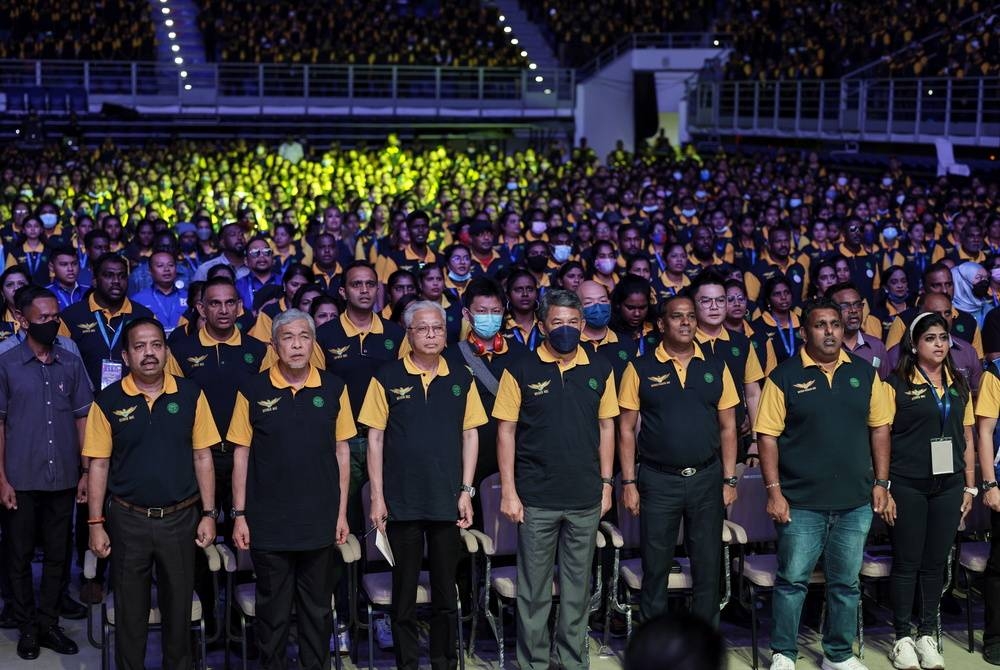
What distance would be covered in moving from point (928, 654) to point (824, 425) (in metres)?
1.35

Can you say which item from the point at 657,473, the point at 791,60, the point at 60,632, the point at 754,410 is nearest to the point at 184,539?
the point at 60,632

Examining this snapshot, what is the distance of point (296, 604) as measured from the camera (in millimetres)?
6461

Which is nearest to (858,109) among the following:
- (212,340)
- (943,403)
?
(943,403)

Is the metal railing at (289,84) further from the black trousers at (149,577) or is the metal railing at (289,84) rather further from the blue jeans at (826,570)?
the blue jeans at (826,570)

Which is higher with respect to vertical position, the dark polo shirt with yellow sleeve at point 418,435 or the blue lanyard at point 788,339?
the blue lanyard at point 788,339

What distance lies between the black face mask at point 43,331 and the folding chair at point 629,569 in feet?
9.45

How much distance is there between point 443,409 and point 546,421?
0.48 metres

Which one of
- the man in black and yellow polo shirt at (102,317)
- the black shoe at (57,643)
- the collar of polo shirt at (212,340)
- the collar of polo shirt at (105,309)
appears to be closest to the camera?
the black shoe at (57,643)

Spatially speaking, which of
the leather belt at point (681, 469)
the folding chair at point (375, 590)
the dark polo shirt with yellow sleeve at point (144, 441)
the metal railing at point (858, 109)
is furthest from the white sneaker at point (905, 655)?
the metal railing at point (858, 109)

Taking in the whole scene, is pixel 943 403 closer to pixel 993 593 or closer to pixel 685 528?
pixel 993 593

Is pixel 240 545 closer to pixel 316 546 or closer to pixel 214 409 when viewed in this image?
pixel 316 546

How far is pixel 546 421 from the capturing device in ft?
21.4

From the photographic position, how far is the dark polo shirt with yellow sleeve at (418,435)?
643 cm

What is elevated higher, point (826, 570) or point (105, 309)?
point (105, 309)
